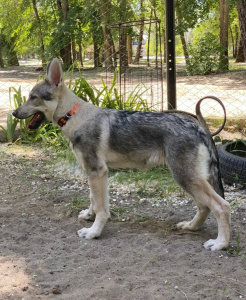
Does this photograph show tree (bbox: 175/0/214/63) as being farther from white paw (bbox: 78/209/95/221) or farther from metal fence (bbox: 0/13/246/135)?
white paw (bbox: 78/209/95/221)

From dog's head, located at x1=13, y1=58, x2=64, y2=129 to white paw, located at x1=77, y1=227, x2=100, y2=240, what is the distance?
1.21 m

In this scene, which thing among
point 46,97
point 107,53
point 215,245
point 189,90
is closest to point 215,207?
point 215,245

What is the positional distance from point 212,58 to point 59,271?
1625 cm

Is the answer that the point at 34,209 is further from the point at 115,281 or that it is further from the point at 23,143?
the point at 23,143

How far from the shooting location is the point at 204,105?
10094mm

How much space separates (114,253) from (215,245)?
3.03 ft

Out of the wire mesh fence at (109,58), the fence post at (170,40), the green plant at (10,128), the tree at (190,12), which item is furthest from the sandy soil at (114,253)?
the tree at (190,12)

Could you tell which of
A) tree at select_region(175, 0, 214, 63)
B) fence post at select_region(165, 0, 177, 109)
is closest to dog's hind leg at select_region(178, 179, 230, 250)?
fence post at select_region(165, 0, 177, 109)

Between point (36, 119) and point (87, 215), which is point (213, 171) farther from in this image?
point (36, 119)

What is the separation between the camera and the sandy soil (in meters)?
3.06

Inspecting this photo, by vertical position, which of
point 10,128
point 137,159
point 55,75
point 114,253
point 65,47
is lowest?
point 114,253

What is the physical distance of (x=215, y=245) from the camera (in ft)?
12.3

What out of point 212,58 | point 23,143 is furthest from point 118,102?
point 212,58

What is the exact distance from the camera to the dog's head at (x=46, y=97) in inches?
164
